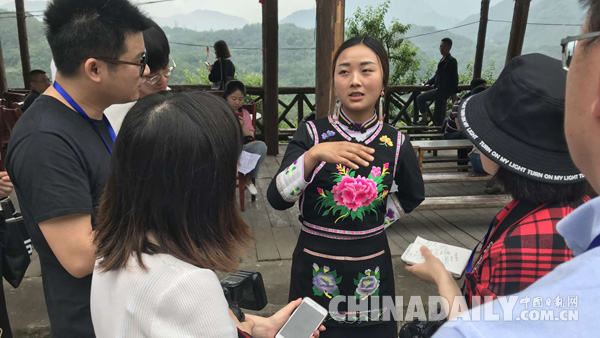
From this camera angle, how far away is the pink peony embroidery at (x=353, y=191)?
1.69 metres

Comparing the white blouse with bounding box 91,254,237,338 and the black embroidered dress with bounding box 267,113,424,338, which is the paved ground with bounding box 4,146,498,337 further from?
the white blouse with bounding box 91,254,237,338

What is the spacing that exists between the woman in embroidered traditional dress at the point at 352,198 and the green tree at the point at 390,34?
14856mm

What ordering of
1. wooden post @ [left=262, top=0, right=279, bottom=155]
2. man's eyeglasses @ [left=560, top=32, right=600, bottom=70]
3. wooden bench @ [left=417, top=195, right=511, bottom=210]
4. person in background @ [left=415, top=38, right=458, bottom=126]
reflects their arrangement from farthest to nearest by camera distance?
person in background @ [left=415, top=38, right=458, bottom=126] < wooden post @ [left=262, top=0, right=279, bottom=155] < wooden bench @ [left=417, top=195, right=511, bottom=210] < man's eyeglasses @ [left=560, top=32, right=600, bottom=70]

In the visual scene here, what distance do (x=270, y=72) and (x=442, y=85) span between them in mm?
4135

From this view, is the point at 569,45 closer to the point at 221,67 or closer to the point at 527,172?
the point at 527,172

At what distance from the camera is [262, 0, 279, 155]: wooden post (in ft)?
21.0

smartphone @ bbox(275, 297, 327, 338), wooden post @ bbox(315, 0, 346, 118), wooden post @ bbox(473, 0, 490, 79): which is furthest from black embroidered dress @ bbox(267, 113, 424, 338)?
wooden post @ bbox(473, 0, 490, 79)

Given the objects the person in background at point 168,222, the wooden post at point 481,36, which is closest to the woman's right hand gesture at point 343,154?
the person in background at point 168,222

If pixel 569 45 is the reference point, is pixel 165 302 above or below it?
below

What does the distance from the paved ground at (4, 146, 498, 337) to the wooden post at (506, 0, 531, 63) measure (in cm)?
474

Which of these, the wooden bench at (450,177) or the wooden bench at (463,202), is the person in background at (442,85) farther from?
the wooden bench at (463,202)

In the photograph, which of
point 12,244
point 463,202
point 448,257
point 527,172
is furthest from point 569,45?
point 463,202

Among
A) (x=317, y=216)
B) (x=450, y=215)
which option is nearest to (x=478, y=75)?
(x=450, y=215)

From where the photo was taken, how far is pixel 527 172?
1050 millimetres
